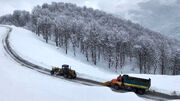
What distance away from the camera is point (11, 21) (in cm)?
18712

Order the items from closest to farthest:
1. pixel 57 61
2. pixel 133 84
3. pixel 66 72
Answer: pixel 133 84 < pixel 66 72 < pixel 57 61

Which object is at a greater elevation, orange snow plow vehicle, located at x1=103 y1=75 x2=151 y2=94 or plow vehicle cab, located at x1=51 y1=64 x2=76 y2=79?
plow vehicle cab, located at x1=51 y1=64 x2=76 y2=79

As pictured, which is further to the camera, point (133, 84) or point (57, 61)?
point (57, 61)

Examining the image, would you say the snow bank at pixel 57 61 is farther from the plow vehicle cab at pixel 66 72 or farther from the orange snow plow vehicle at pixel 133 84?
the orange snow plow vehicle at pixel 133 84

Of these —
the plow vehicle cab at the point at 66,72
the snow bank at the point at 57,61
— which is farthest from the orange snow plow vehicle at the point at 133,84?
the plow vehicle cab at the point at 66,72


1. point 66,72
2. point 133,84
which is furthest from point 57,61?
point 133,84

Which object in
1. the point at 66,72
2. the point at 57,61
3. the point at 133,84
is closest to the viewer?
the point at 133,84

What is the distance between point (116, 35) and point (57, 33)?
29868 mm

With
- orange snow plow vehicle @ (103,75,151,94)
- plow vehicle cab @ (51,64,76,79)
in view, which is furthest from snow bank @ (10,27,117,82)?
orange snow plow vehicle @ (103,75,151,94)

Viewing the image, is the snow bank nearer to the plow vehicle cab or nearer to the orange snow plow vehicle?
the plow vehicle cab

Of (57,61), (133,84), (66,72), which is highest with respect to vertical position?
(57,61)

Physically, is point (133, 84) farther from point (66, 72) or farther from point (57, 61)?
point (57, 61)

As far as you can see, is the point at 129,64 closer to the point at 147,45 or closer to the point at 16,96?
the point at 147,45

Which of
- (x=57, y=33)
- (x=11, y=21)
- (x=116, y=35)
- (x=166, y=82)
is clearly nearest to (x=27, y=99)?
(x=166, y=82)
